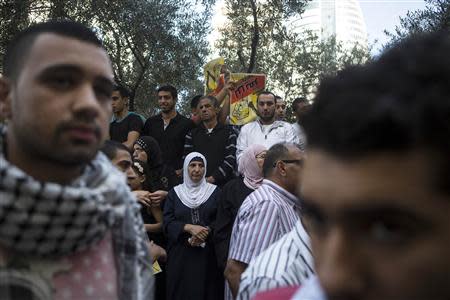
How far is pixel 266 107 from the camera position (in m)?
8.86

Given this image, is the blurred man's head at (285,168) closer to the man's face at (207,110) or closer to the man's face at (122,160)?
the man's face at (122,160)

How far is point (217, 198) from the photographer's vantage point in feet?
22.3

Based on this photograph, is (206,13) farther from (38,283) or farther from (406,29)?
(38,283)

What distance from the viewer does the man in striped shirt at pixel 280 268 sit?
2557 millimetres

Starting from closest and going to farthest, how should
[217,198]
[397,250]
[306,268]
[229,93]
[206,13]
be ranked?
[397,250]
[306,268]
[217,198]
[229,93]
[206,13]

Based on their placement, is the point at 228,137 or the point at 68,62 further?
the point at 228,137

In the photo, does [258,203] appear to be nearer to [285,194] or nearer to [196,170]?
[285,194]

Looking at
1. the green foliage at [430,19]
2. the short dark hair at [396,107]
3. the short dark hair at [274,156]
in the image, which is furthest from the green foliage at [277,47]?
the short dark hair at [396,107]

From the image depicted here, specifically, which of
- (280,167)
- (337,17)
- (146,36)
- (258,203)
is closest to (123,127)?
(280,167)

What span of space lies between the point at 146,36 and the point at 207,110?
12352 mm

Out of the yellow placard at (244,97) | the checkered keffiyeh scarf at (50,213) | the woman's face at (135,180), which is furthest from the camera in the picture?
the yellow placard at (244,97)

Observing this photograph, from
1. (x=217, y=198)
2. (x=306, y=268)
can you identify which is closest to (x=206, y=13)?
(x=217, y=198)

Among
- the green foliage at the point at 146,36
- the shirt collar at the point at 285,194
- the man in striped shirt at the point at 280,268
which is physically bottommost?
the man in striped shirt at the point at 280,268

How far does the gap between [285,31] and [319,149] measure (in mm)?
22366
